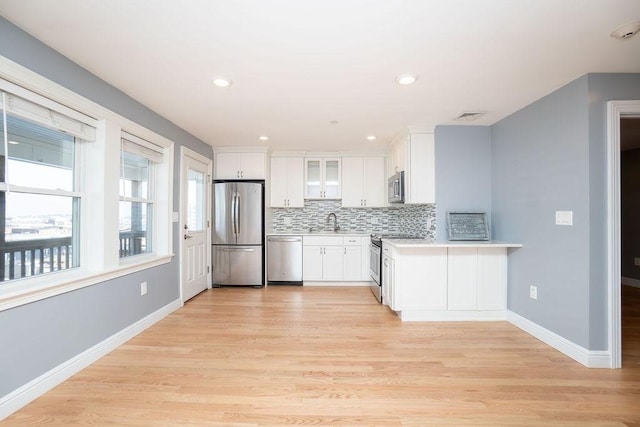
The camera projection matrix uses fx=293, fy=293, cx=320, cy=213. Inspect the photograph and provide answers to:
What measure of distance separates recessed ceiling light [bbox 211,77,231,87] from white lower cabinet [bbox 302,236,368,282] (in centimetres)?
295

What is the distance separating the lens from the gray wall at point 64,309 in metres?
1.78

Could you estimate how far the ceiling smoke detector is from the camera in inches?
68.9

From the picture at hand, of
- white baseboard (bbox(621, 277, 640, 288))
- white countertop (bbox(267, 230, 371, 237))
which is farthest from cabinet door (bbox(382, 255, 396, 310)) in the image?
white baseboard (bbox(621, 277, 640, 288))

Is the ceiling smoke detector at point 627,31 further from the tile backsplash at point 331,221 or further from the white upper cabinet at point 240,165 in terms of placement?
the white upper cabinet at point 240,165

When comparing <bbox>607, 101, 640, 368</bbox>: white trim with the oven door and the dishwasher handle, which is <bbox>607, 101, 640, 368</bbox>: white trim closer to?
the oven door

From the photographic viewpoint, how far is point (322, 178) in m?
5.28

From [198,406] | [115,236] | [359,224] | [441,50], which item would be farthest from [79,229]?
[359,224]

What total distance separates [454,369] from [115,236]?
3125 mm

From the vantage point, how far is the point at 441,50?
2.01 meters

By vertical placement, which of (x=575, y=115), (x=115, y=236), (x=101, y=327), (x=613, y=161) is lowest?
(x=101, y=327)

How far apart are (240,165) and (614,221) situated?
458 cm

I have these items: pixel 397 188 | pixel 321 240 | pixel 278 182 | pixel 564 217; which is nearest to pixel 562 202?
pixel 564 217

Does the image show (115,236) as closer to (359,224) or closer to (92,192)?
(92,192)

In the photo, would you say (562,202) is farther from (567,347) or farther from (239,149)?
(239,149)
